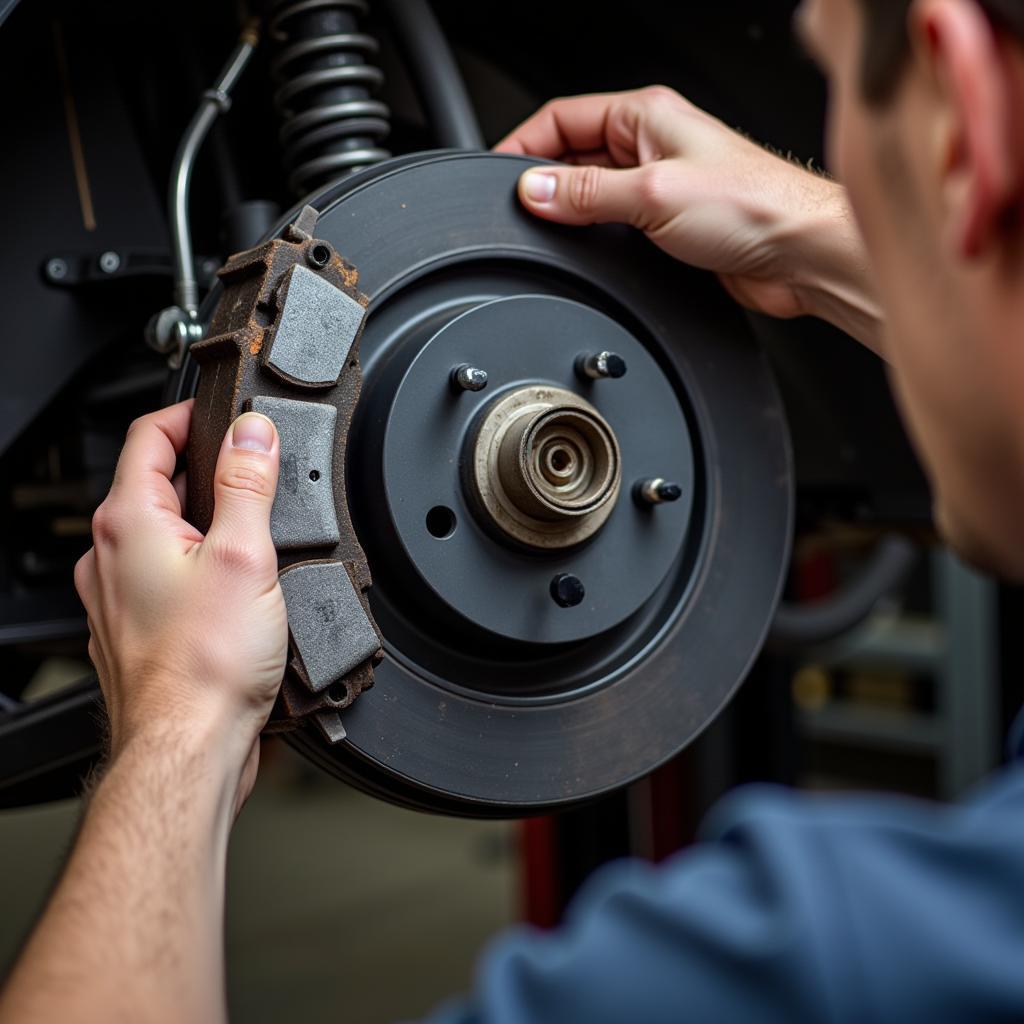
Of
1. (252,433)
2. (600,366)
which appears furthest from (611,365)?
(252,433)

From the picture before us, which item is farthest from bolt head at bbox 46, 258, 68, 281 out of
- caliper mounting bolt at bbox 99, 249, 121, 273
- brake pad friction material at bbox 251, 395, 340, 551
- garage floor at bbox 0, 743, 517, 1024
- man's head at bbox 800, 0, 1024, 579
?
garage floor at bbox 0, 743, 517, 1024

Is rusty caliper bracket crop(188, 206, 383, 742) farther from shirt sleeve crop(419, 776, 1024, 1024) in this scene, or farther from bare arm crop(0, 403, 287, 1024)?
shirt sleeve crop(419, 776, 1024, 1024)

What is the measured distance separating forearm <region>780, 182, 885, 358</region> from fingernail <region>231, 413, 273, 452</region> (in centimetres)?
39

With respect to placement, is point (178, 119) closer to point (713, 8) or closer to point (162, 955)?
point (713, 8)

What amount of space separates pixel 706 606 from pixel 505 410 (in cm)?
20

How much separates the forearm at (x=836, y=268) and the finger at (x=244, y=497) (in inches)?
15.8

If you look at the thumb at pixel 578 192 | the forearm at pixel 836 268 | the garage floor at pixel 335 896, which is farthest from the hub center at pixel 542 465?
the garage floor at pixel 335 896

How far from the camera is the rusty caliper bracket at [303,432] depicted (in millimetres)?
558

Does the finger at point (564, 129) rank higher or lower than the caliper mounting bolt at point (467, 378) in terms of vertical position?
higher

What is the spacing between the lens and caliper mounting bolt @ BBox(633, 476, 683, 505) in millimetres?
690

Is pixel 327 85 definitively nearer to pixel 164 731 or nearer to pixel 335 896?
pixel 164 731

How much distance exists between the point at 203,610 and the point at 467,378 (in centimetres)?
19

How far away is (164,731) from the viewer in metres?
0.52

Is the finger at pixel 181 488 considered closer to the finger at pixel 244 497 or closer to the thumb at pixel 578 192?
the finger at pixel 244 497
